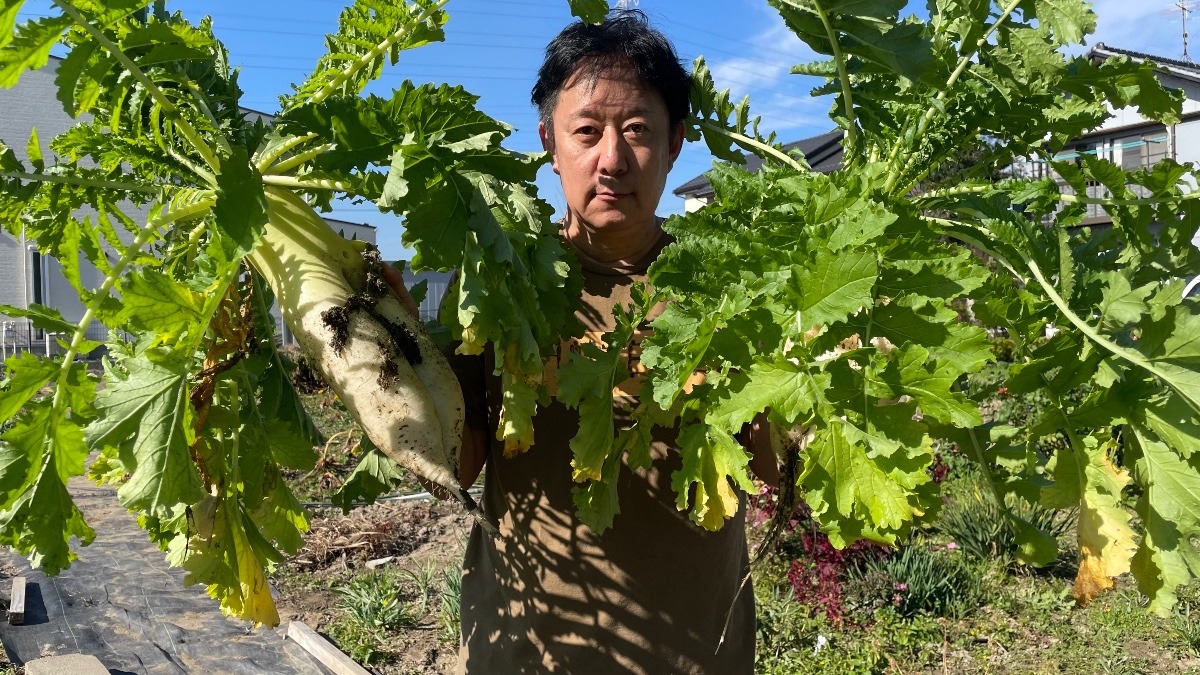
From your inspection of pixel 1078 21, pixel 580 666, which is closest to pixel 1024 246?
pixel 1078 21

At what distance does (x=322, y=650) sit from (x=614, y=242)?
335 cm

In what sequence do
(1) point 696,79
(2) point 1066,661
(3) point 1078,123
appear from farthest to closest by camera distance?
(2) point 1066,661, (1) point 696,79, (3) point 1078,123

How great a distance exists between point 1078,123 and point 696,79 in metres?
0.78

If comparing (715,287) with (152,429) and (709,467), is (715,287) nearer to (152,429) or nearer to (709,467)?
(709,467)

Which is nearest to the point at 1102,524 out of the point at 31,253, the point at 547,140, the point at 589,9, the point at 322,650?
the point at 589,9

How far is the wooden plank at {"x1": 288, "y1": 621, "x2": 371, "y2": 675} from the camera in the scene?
4.11 m

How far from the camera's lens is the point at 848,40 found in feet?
4.47

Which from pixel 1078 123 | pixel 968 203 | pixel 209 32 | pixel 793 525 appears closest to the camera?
pixel 968 203

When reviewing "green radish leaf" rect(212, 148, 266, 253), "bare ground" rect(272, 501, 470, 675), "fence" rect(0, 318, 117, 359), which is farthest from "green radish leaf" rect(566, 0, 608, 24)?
"fence" rect(0, 318, 117, 359)

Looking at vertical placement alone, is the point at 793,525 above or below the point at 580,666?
below

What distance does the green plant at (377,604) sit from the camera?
15.3 ft

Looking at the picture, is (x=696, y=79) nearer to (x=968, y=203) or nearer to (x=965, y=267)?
(x=968, y=203)

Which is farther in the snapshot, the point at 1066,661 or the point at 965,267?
the point at 1066,661

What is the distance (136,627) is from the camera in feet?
15.0
